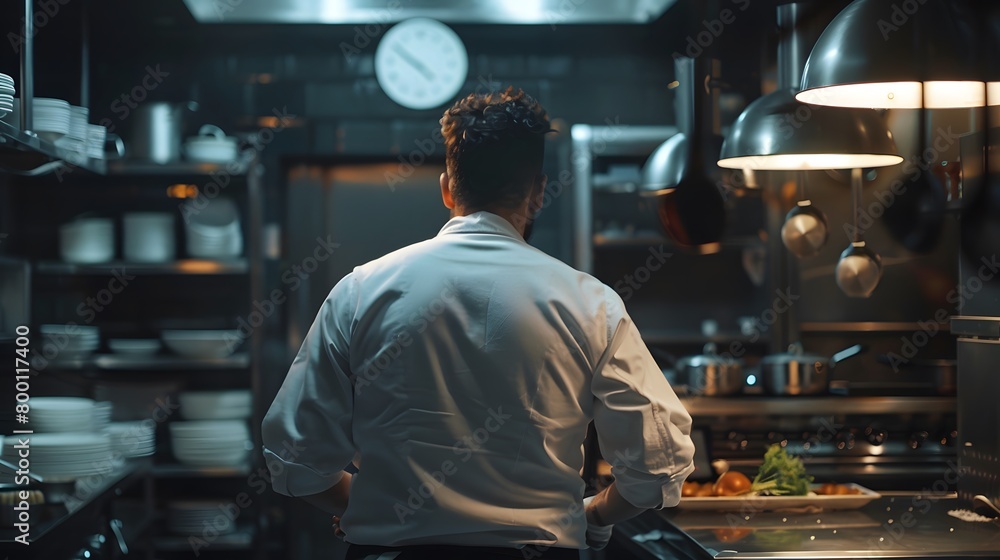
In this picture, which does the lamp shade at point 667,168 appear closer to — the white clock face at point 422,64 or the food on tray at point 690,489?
the food on tray at point 690,489

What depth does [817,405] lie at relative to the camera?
395 cm

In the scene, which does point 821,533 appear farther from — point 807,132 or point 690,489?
point 807,132

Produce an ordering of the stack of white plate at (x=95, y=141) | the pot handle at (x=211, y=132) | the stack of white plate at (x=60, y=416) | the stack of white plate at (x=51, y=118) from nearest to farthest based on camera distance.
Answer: the stack of white plate at (x=51, y=118) → the stack of white plate at (x=60, y=416) → the stack of white plate at (x=95, y=141) → the pot handle at (x=211, y=132)

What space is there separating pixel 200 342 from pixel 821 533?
9.49 ft

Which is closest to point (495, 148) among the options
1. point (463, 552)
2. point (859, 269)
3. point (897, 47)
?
point (463, 552)

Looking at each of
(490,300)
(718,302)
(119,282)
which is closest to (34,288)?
(119,282)

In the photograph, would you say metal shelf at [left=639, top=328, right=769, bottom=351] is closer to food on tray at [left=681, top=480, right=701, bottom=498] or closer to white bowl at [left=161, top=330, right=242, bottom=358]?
white bowl at [left=161, top=330, right=242, bottom=358]

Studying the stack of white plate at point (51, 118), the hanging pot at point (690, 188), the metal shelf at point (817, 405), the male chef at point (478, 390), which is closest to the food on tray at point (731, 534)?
the male chef at point (478, 390)

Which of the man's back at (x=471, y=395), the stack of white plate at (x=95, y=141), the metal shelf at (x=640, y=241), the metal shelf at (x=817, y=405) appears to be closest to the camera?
the man's back at (x=471, y=395)

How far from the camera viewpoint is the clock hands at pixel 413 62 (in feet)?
15.9

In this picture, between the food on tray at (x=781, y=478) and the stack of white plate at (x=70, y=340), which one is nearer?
the food on tray at (x=781, y=478)

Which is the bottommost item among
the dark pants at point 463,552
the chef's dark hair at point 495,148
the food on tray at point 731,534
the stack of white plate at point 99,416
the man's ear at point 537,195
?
the food on tray at point 731,534

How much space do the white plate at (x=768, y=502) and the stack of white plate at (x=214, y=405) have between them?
249 cm

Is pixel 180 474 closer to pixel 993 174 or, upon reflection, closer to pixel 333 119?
pixel 333 119
